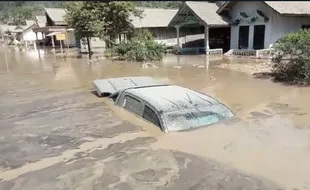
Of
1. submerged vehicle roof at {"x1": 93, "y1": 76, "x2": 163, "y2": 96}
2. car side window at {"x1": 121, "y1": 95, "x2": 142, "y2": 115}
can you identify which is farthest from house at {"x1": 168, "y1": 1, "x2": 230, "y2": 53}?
car side window at {"x1": 121, "y1": 95, "x2": 142, "y2": 115}

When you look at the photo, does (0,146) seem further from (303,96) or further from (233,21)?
(233,21)

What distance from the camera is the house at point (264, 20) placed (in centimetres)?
2516

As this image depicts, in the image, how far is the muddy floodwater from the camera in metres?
5.97

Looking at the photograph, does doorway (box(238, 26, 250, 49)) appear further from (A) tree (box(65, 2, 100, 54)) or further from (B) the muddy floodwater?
(B) the muddy floodwater

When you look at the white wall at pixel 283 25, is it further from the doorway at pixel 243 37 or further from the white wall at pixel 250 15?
the doorway at pixel 243 37

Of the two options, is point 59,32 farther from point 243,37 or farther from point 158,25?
point 243,37

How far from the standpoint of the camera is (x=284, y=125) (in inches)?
356

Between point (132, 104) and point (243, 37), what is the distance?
71.8 feet

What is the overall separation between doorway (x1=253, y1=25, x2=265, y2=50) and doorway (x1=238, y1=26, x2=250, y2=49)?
0.93 m

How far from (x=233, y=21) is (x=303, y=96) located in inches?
697

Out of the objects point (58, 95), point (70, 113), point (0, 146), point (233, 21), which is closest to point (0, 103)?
point (58, 95)

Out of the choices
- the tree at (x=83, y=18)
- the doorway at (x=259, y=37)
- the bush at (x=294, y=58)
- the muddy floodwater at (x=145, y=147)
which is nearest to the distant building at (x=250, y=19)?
the doorway at (x=259, y=37)

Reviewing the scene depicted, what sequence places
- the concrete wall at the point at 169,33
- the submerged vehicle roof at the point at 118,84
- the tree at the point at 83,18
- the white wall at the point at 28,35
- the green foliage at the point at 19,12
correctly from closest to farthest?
the submerged vehicle roof at the point at 118,84 < the tree at the point at 83,18 < the concrete wall at the point at 169,33 < the white wall at the point at 28,35 < the green foliage at the point at 19,12

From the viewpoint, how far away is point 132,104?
9062mm
